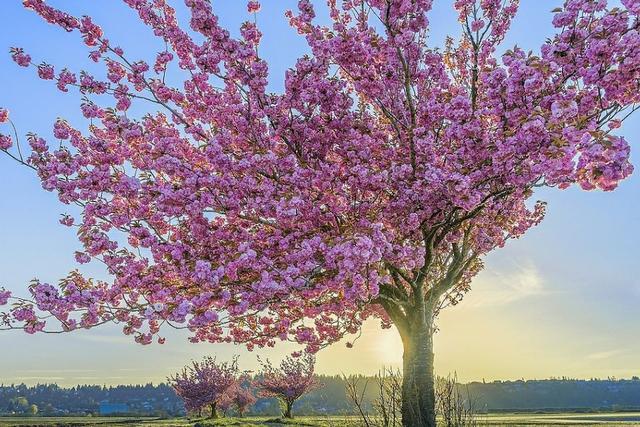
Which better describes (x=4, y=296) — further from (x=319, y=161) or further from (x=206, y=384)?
(x=206, y=384)

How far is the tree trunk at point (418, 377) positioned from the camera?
14406 mm

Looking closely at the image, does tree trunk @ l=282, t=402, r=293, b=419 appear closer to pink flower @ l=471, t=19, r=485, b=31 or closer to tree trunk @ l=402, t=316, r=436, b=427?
tree trunk @ l=402, t=316, r=436, b=427

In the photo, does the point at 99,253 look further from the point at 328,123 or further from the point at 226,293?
the point at 328,123

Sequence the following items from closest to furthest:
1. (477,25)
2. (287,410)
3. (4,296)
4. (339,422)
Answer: (4,296) → (477,25) → (339,422) → (287,410)

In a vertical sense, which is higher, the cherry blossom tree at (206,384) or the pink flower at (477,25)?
the pink flower at (477,25)

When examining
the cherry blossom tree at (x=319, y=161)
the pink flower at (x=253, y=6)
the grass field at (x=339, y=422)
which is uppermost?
the pink flower at (x=253, y=6)

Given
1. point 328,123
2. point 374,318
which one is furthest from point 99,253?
point 374,318

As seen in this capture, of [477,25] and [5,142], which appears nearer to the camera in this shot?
[5,142]

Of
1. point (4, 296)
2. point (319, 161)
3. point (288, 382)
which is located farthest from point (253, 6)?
point (288, 382)

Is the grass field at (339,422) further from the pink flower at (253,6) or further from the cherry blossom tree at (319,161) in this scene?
the pink flower at (253,6)

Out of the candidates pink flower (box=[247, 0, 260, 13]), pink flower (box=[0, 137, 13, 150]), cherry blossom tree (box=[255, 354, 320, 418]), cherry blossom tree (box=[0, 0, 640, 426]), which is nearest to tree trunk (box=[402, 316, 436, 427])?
cherry blossom tree (box=[0, 0, 640, 426])

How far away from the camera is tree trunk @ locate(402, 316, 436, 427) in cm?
1441

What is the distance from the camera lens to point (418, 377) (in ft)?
49.8

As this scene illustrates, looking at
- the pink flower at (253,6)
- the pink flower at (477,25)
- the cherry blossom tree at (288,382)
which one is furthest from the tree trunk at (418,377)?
the cherry blossom tree at (288,382)
